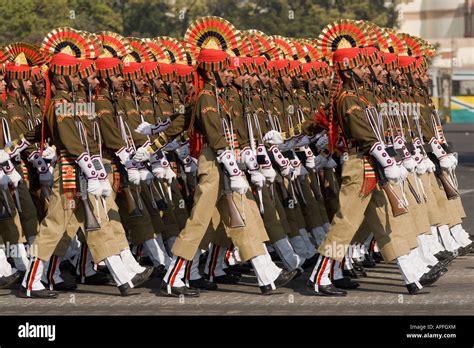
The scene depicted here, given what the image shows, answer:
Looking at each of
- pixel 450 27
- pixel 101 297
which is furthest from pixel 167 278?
pixel 450 27

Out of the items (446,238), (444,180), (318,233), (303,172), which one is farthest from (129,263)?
(444,180)

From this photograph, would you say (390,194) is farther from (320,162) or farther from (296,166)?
(320,162)

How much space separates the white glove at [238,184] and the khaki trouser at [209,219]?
0.66ft

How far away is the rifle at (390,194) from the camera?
39.9ft

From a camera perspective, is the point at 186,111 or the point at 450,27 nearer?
the point at 186,111

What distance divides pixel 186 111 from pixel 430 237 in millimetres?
2873

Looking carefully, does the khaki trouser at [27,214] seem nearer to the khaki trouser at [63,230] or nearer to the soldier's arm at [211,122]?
the khaki trouser at [63,230]

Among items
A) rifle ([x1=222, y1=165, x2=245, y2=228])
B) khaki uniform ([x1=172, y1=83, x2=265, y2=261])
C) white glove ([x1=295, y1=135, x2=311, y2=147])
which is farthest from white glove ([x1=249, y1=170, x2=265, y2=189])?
white glove ([x1=295, y1=135, x2=311, y2=147])

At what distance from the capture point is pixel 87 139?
1233cm

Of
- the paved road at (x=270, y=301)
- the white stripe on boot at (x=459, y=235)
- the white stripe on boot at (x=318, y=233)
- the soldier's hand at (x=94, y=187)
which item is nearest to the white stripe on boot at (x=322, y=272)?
the paved road at (x=270, y=301)

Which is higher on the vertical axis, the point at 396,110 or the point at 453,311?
the point at 396,110

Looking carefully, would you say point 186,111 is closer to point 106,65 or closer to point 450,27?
point 106,65
